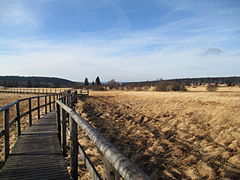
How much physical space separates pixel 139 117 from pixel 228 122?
17.1 feet

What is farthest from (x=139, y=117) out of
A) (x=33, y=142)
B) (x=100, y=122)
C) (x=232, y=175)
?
(x=33, y=142)

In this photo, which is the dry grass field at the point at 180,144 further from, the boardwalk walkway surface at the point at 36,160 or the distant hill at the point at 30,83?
the distant hill at the point at 30,83

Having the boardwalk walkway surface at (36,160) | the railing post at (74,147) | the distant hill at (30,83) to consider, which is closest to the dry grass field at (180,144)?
the boardwalk walkway surface at (36,160)

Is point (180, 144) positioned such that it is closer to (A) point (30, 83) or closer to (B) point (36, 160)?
(B) point (36, 160)

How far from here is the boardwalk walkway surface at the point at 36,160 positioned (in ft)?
9.96

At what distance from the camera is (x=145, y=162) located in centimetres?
563

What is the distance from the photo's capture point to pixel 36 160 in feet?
11.9

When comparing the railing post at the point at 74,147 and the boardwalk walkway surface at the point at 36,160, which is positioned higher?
the railing post at the point at 74,147

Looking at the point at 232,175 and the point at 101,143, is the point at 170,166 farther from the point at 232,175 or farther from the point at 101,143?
the point at 101,143

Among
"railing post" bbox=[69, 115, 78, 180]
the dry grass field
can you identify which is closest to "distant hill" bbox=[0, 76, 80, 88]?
the dry grass field

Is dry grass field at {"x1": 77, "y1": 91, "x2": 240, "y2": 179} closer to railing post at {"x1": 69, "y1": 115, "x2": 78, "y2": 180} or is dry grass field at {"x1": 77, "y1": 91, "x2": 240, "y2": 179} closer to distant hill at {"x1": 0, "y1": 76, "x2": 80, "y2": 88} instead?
railing post at {"x1": 69, "y1": 115, "x2": 78, "y2": 180}

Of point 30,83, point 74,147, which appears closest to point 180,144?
point 74,147

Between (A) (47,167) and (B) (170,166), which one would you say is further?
(B) (170,166)

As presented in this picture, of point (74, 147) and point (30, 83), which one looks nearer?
point (74, 147)
